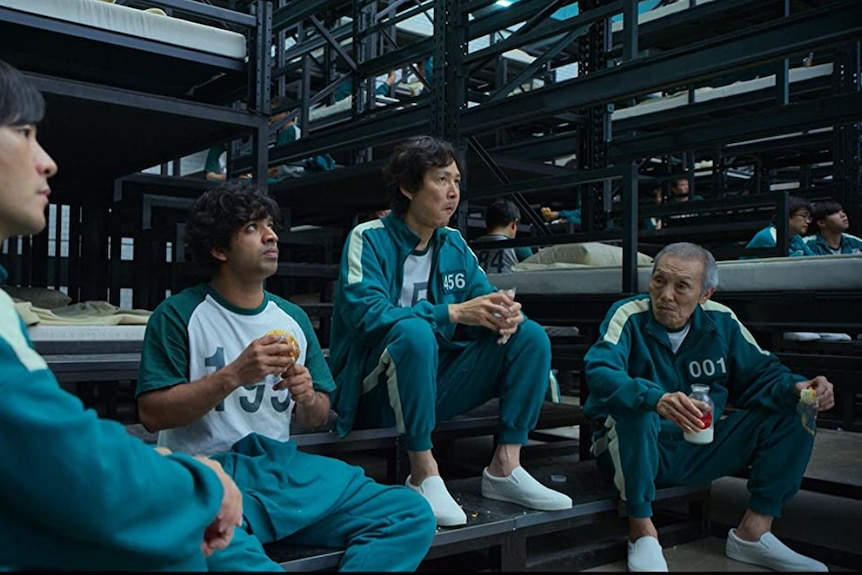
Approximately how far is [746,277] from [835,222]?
2.20 m

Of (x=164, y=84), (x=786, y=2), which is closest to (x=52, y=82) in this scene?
(x=164, y=84)

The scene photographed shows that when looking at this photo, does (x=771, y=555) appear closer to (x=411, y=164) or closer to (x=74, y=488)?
(x=411, y=164)

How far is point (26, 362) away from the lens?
0.98 metres

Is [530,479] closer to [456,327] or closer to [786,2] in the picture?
[456,327]

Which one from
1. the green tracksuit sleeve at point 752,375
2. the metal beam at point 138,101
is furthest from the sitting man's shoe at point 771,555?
the metal beam at point 138,101

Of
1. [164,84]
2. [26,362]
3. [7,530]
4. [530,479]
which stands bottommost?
[530,479]

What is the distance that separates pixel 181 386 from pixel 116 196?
3483 millimetres

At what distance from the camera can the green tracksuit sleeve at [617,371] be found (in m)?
2.44

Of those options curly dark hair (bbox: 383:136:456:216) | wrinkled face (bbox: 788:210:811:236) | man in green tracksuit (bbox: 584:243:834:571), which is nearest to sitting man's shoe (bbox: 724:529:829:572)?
man in green tracksuit (bbox: 584:243:834:571)

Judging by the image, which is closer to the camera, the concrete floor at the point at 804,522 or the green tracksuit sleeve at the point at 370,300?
the green tracksuit sleeve at the point at 370,300

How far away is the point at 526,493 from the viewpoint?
7.98ft

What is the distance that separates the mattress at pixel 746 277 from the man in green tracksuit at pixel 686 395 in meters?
0.28

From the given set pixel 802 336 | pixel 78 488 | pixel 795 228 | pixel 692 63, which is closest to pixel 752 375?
pixel 692 63

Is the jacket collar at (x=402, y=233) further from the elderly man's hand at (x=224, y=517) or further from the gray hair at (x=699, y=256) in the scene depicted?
the elderly man's hand at (x=224, y=517)
